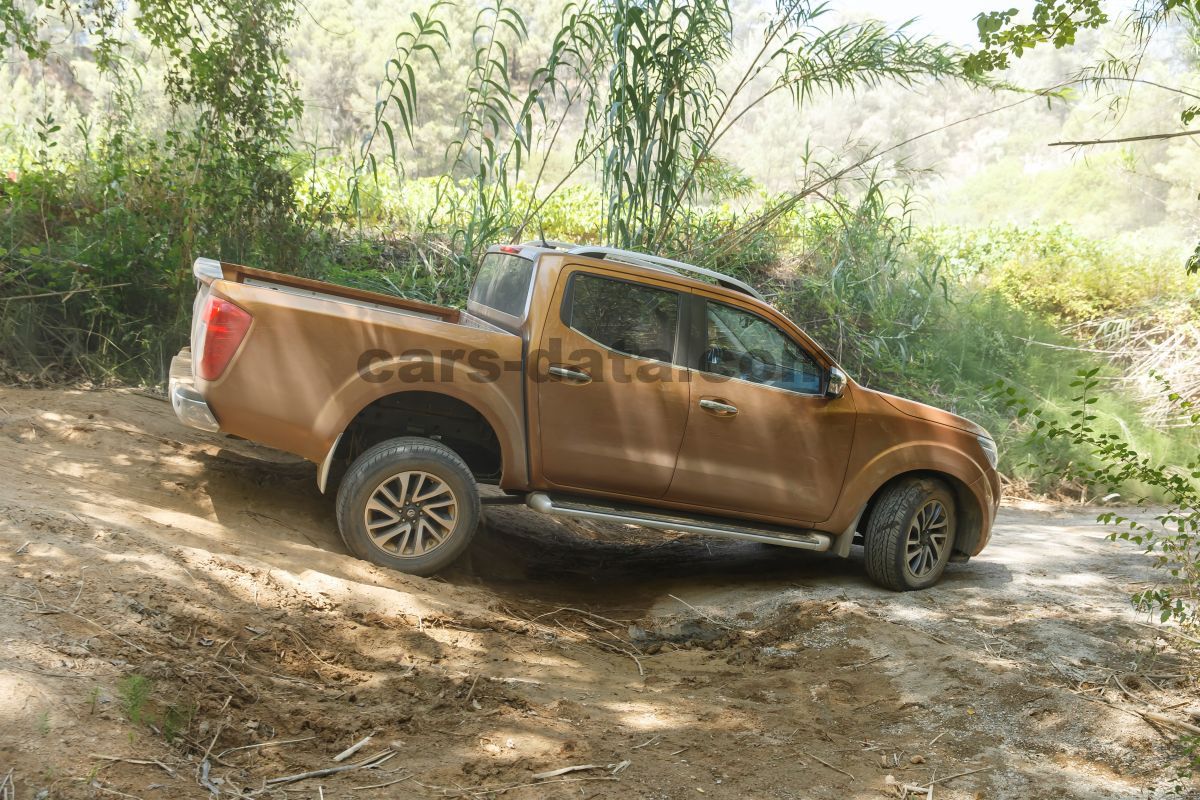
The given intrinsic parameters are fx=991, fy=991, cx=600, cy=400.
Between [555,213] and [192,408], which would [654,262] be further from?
[555,213]

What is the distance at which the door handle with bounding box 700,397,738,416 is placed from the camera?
222 inches

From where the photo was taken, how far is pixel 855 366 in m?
11.4

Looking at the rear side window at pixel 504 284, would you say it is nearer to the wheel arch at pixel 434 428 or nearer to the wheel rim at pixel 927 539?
the wheel arch at pixel 434 428

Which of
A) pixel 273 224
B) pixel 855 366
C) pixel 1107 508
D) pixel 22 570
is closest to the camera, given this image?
pixel 22 570

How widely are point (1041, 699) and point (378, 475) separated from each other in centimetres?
333

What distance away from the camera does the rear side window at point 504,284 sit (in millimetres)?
5660

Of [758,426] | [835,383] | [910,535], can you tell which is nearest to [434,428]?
[758,426]

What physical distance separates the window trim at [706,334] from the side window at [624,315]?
0.40ft

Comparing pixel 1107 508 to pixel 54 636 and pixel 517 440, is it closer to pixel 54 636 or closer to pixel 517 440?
pixel 517 440

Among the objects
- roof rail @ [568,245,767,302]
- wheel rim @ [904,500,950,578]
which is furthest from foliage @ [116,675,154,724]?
wheel rim @ [904,500,950,578]

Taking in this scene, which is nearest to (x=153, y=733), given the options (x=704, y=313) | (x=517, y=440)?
(x=517, y=440)

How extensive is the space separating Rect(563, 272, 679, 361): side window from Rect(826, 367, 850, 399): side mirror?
102 centimetres

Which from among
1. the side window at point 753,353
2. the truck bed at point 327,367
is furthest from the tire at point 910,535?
the truck bed at point 327,367

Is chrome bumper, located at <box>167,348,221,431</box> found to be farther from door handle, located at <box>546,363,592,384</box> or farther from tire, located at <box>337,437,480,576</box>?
door handle, located at <box>546,363,592,384</box>
